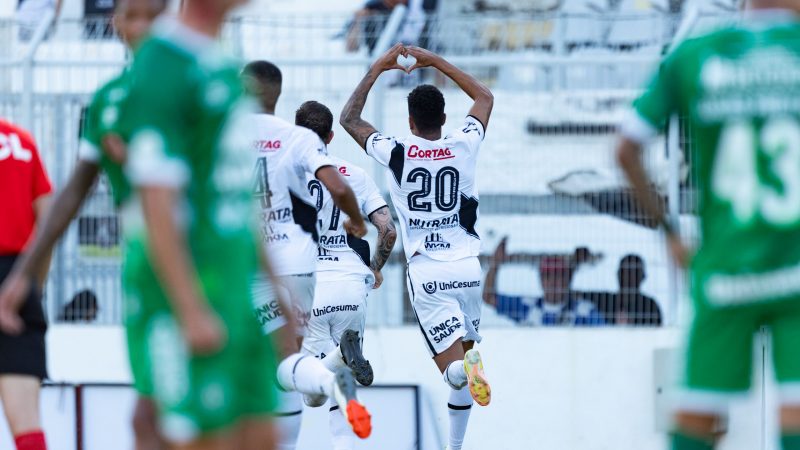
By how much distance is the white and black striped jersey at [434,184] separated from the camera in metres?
8.80

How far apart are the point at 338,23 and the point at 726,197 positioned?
7151mm

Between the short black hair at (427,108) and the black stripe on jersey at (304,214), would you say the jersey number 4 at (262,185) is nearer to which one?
the black stripe on jersey at (304,214)

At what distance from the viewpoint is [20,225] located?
6676 millimetres

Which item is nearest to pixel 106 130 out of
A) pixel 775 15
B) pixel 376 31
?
pixel 775 15

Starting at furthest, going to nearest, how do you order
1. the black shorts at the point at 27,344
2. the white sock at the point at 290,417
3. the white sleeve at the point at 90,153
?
the white sock at the point at 290,417, the black shorts at the point at 27,344, the white sleeve at the point at 90,153

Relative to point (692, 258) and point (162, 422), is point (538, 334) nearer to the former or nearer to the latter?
point (692, 258)

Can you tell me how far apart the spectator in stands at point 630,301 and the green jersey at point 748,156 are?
633cm

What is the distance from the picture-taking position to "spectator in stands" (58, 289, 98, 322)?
11.1 m

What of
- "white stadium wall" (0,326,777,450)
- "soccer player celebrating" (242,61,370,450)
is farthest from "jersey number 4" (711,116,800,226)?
"white stadium wall" (0,326,777,450)

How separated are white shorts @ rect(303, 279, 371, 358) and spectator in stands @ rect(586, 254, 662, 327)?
2410 millimetres

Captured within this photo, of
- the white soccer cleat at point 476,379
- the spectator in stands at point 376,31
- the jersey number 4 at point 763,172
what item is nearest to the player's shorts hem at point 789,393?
the jersey number 4 at point 763,172

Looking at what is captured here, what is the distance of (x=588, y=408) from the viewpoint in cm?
1072

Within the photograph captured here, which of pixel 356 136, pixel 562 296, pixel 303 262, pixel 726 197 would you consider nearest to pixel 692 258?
pixel 726 197

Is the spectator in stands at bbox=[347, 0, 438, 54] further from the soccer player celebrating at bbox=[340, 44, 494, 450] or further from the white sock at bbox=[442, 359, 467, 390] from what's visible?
the white sock at bbox=[442, 359, 467, 390]
